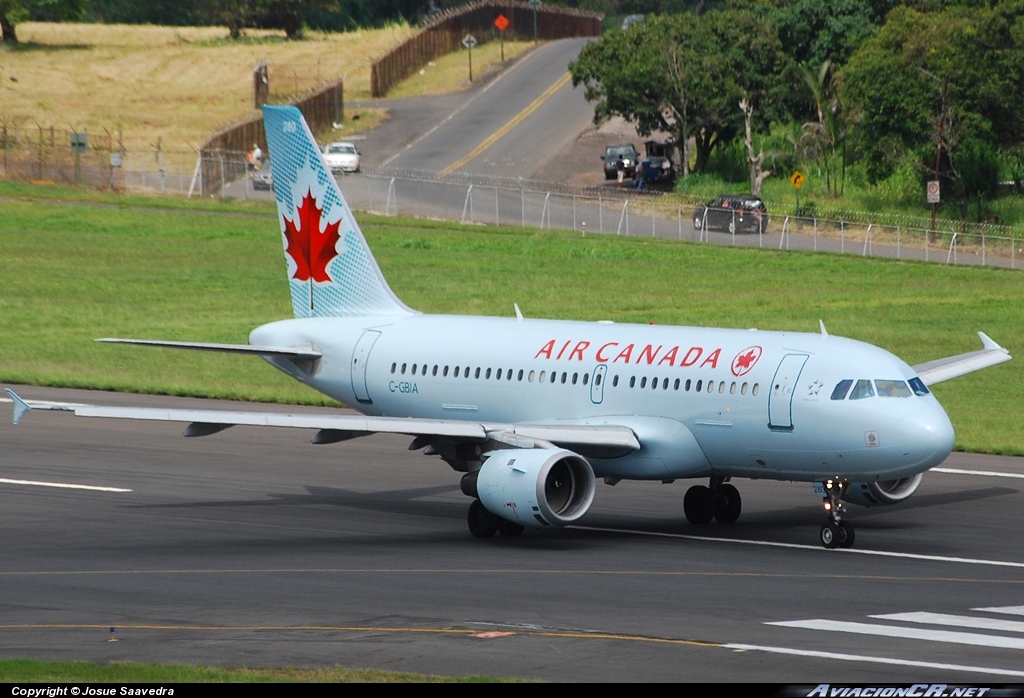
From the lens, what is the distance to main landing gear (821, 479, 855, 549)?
104 feet

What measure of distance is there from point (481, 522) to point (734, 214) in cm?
7000

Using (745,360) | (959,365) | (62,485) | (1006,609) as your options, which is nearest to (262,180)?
(62,485)

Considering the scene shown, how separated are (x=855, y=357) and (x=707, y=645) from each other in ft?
35.3

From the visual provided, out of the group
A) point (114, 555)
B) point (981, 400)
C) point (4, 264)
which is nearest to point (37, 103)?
point (4, 264)

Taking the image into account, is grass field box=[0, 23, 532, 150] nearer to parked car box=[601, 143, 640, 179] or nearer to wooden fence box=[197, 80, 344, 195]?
wooden fence box=[197, 80, 344, 195]

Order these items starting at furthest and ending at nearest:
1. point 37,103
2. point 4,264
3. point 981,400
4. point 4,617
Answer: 1. point 37,103
2. point 4,264
3. point 981,400
4. point 4,617

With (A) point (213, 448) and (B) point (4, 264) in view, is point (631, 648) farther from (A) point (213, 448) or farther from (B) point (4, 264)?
(B) point (4, 264)

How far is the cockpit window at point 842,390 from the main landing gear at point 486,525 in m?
6.96

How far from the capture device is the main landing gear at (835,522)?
31688 mm

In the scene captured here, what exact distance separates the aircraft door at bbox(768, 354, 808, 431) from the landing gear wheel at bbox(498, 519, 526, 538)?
5.67m

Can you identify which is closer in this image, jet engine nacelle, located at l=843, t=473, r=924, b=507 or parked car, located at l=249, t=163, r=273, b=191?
jet engine nacelle, located at l=843, t=473, r=924, b=507

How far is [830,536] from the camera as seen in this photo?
31.8 m

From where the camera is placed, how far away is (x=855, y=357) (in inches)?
1248

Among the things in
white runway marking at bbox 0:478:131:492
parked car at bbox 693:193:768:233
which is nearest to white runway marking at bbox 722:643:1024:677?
white runway marking at bbox 0:478:131:492
